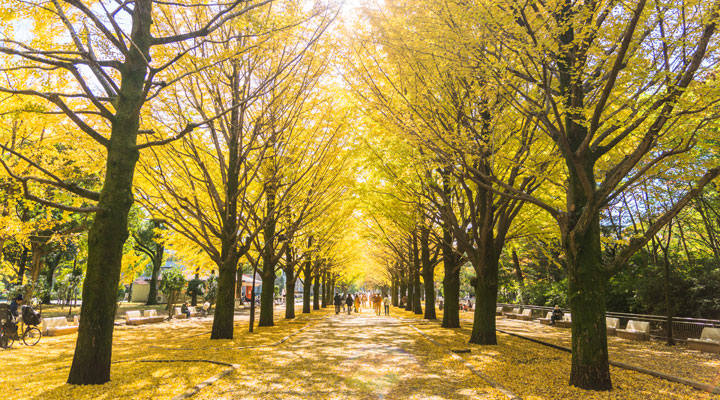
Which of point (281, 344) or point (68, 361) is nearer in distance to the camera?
point (68, 361)

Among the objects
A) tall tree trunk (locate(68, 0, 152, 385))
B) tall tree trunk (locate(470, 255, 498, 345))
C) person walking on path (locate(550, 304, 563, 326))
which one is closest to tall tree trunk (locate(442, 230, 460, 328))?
tall tree trunk (locate(470, 255, 498, 345))

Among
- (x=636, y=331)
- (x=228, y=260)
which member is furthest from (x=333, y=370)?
(x=636, y=331)

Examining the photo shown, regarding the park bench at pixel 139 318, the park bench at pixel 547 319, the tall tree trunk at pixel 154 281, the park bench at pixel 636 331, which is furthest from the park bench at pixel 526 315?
the tall tree trunk at pixel 154 281

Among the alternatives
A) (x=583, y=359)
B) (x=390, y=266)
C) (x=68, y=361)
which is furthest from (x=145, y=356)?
(x=390, y=266)

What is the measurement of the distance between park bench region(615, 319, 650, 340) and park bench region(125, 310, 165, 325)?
73.1 feet

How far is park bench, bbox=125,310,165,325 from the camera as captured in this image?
63.0 feet

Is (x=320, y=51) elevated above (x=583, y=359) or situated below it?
above

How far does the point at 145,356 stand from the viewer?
30.9 feet

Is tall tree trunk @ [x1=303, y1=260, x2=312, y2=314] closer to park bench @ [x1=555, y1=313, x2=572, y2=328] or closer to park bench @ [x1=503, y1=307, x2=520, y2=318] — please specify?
park bench @ [x1=503, y1=307, x2=520, y2=318]

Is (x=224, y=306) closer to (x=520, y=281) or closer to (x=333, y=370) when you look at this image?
(x=333, y=370)

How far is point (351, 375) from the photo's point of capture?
25.6 feet

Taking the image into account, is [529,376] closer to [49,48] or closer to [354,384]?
[354,384]

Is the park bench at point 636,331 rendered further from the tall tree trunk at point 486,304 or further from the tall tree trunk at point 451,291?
the tall tree trunk at point 486,304

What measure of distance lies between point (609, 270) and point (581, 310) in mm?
870
